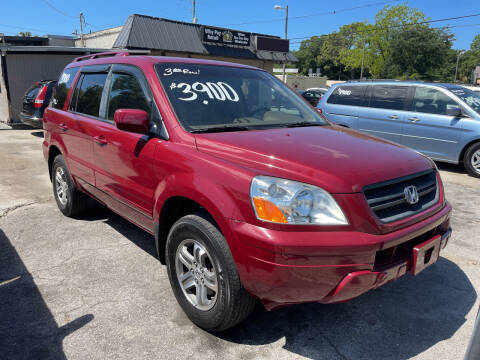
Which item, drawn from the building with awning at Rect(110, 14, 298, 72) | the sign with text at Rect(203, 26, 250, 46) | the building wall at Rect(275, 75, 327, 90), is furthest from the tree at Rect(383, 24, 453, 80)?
the sign with text at Rect(203, 26, 250, 46)

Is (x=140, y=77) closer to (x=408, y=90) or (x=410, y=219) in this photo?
(x=410, y=219)

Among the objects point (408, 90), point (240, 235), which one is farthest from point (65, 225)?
point (408, 90)

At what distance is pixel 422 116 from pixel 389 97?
0.88 meters

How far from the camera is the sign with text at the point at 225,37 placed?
86.7ft

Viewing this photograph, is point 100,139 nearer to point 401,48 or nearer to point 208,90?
point 208,90

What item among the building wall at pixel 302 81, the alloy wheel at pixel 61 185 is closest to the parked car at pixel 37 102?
the alloy wheel at pixel 61 185

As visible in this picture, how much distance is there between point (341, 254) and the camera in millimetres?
2109

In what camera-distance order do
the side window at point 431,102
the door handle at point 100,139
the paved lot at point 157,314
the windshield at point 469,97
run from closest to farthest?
the paved lot at point 157,314, the door handle at point 100,139, the windshield at point 469,97, the side window at point 431,102

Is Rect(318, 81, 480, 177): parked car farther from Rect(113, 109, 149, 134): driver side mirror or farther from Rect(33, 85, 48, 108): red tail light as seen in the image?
Rect(33, 85, 48, 108): red tail light

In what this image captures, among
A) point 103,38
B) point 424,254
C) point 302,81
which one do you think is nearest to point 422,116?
point 424,254

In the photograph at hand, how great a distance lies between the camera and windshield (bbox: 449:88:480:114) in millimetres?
7416

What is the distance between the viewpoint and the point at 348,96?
895 cm

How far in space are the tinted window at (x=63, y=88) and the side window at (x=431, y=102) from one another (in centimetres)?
640

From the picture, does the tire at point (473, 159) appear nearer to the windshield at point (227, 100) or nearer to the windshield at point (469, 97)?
the windshield at point (469, 97)
